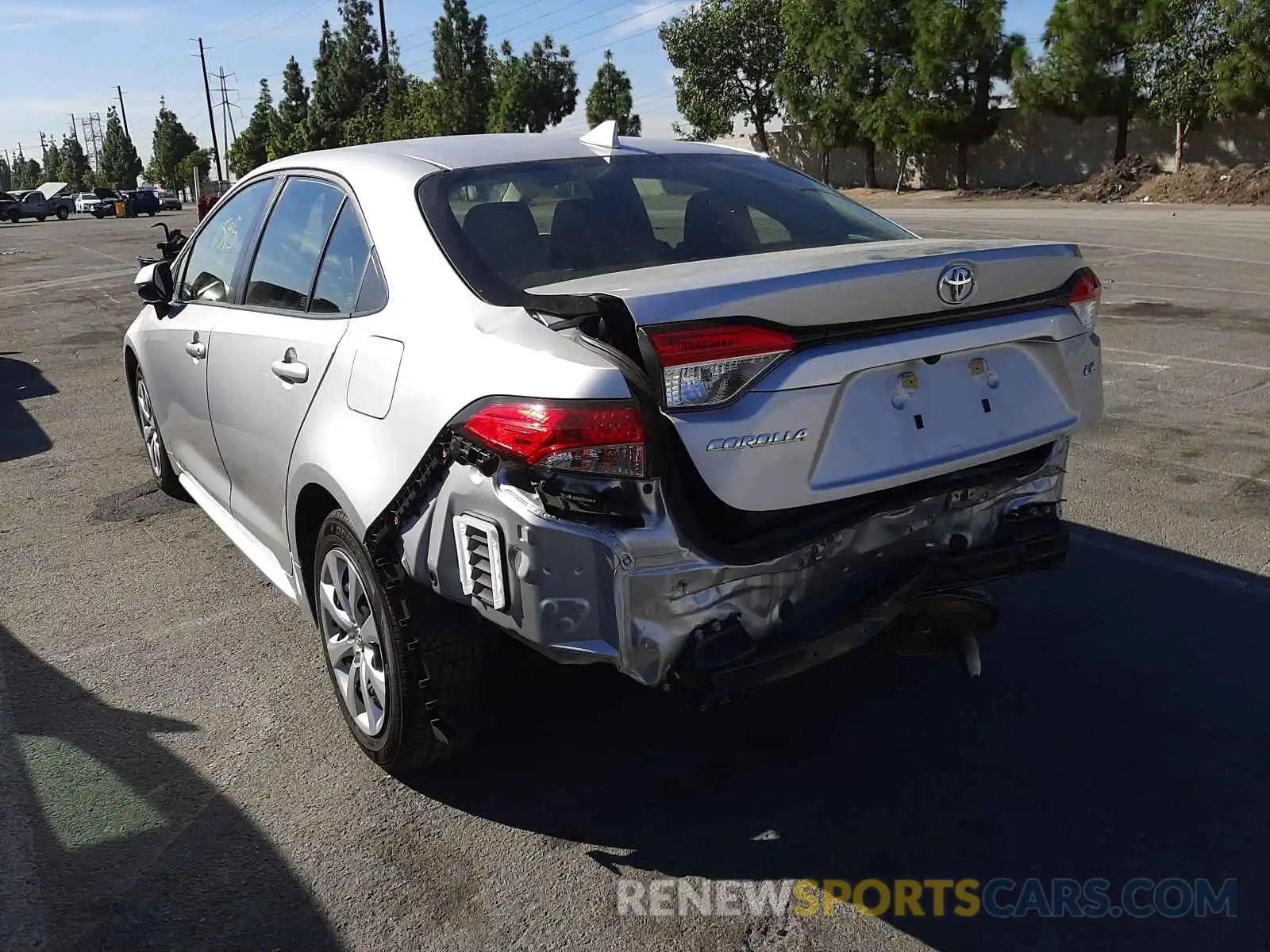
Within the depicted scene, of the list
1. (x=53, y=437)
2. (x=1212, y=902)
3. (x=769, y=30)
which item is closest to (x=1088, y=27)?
(x=769, y=30)

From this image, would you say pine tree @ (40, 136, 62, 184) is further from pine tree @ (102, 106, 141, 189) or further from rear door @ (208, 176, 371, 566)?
rear door @ (208, 176, 371, 566)

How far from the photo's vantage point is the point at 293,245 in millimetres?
3818

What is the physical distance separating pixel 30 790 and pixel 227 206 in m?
2.42

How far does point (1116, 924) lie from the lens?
255 cm

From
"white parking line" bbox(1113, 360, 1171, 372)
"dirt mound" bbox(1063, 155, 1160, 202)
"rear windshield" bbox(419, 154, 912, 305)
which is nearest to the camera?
"rear windshield" bbox(419, 154, 912, 305)

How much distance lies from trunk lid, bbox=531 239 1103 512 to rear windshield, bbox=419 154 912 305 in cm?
20

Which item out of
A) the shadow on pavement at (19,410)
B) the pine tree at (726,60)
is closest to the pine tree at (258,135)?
the pine tree at (726,60)

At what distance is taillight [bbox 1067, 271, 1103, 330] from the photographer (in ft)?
10.5

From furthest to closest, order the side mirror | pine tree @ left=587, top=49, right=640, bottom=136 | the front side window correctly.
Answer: pine tree @ left=587, top=49, right=640, bottom=136 → the side mirror → the front side window

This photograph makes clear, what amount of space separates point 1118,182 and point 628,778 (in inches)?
1527

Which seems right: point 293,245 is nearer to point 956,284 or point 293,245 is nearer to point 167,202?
point 956,284

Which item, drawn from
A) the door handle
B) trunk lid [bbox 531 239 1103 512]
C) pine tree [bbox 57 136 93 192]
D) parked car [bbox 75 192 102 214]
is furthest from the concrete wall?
pine tree [bbox 57 136 93 192]

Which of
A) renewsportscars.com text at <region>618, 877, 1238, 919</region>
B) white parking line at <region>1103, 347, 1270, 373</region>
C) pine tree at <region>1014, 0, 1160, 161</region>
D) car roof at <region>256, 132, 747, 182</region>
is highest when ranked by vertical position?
pine tree at <region>1014, 0, 1160, 161</region>

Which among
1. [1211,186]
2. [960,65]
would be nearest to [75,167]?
[960,65]
